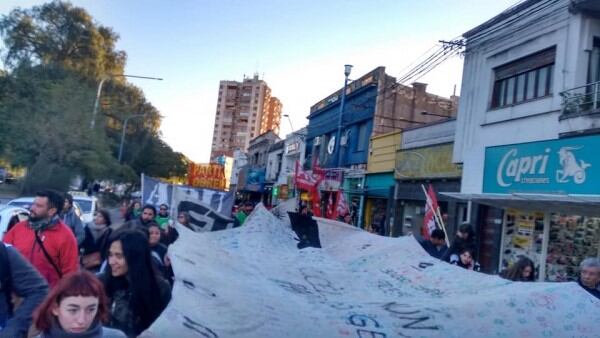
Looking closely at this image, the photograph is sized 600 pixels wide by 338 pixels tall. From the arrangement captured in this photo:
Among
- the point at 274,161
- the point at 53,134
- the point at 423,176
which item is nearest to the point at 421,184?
the point at 423,176

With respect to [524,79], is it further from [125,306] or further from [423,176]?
[125,306]

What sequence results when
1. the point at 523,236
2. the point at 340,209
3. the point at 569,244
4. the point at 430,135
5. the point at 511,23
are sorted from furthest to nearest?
the point at 430,135 < the point at 340,209 < the point at 511,23 < the point at 523,236 < the point at 569,244

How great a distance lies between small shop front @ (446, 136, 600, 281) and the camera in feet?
33.4

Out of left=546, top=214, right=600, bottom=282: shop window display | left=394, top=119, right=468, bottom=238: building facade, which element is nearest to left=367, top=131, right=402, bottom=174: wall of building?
left=394, top=119, right=468, bottom=238: building facade

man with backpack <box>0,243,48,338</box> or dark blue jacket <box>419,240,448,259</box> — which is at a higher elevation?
dark blue jacket <box>419,240,448,259</box>

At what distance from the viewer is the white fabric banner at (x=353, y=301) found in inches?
112

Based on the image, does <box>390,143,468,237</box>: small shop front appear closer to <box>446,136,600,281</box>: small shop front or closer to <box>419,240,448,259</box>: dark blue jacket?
<box>446,136,600,281</box>: small shop front

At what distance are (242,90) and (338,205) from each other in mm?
94095

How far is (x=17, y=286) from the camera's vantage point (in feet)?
10.4

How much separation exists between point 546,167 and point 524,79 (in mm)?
3198

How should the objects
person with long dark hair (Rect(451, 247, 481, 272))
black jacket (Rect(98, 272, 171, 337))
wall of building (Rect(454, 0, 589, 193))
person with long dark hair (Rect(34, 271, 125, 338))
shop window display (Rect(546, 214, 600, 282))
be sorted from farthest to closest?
wall of building (Rect(454, 0, 589, 193)) → shop window display (Rect(546, 214, 600, 282)) → person with long dark hair (Rect(451, 247, 481, 272)) → black jacket (Rect(98, 272, 171, 337)) → person with long dark hair (Rect(34, 271, 125, 338))

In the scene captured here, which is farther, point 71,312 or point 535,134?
point 535,134

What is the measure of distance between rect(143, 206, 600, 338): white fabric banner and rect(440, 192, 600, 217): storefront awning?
5.36 metres

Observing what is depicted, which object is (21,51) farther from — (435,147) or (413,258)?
(413,258)
